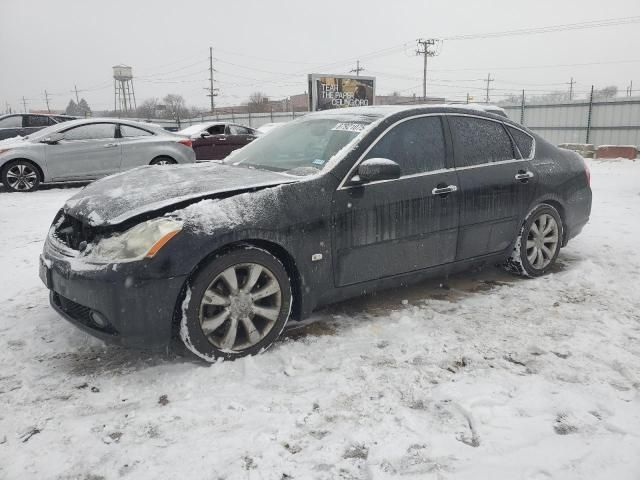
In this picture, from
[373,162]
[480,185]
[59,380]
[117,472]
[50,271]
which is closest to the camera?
[117,472]

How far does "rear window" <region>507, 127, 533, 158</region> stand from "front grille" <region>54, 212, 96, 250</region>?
3586 mm

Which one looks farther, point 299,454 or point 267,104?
point 267,104

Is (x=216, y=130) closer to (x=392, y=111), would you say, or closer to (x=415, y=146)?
(x=392, y=111)

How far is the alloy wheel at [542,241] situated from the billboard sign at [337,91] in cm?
1932

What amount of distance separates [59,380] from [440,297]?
2.84 metres

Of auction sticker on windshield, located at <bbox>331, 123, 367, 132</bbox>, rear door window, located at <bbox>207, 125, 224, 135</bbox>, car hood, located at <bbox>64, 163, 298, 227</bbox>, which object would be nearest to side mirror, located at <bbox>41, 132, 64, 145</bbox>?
rear door window, located at <bbox>207, 125, 224, 135</bbox>

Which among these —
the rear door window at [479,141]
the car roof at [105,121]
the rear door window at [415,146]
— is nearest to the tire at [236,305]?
the rear door window at [415,146]

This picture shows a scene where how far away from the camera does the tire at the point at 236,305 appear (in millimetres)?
2934

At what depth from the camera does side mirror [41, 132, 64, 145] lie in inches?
383

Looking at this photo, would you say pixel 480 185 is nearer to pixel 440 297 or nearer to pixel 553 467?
pixel 440 297

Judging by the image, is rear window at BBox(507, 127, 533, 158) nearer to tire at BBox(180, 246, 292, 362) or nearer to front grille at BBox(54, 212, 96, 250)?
tire at BBox(180, 246, 292, 362)

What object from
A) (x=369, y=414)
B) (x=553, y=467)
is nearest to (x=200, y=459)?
(x=369, y=414)

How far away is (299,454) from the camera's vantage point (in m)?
A: 2.29

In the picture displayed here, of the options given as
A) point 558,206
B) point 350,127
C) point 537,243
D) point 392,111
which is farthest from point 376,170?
point 558,206
